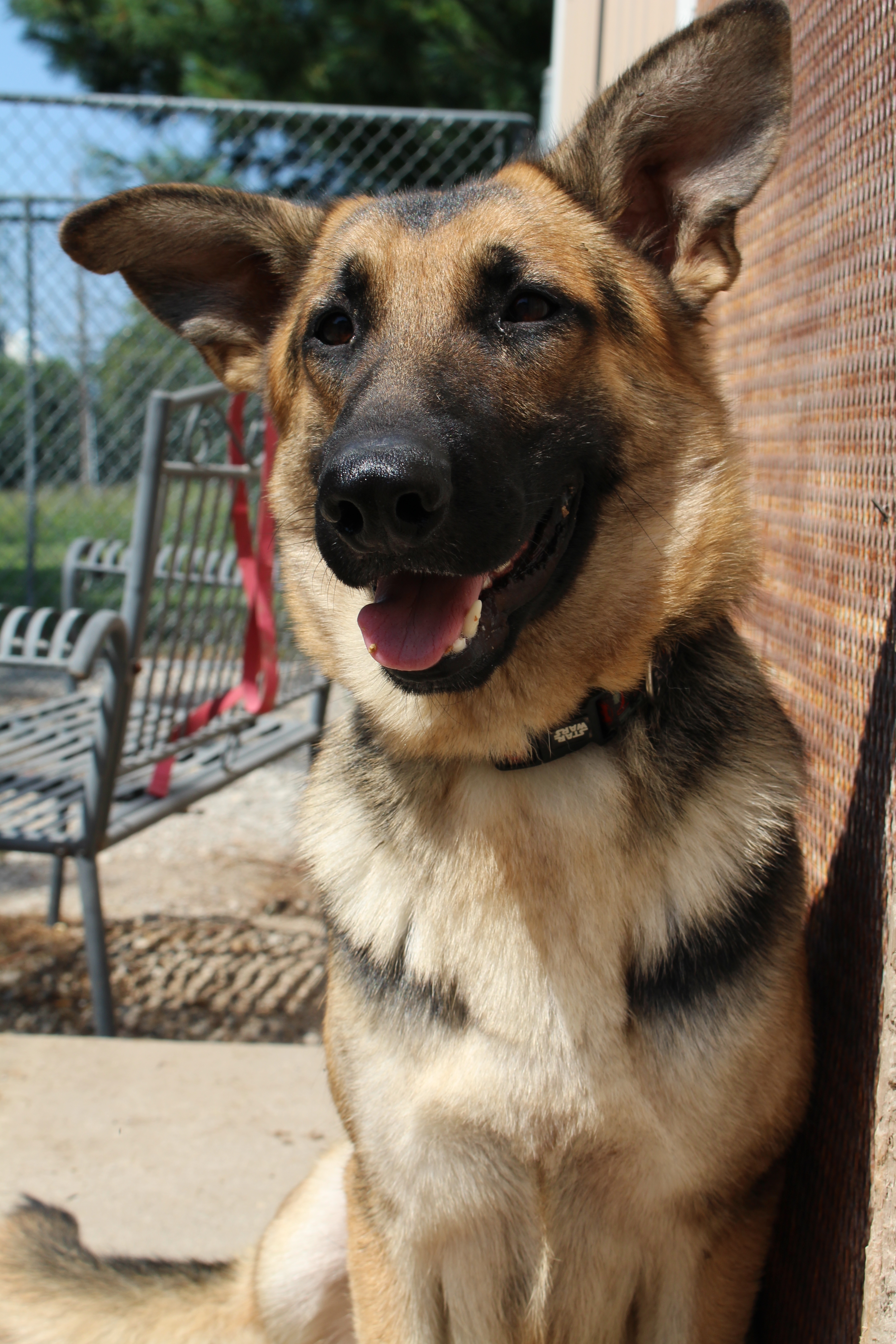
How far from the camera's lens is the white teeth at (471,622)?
59.4 inches

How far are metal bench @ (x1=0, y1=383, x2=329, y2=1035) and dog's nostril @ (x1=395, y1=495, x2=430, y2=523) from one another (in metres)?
1.30

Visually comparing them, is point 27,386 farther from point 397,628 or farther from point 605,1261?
point 605,1261

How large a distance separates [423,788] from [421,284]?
81 cm

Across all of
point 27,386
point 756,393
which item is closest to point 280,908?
point 756,393

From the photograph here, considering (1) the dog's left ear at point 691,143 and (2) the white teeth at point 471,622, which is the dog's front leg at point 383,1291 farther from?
(1) the dog's left ear at point 691,143

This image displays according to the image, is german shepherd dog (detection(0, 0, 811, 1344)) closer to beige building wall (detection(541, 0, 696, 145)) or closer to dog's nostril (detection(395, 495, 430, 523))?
dog's nostril (detection(395, 495, 430, 523))

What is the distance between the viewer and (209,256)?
6.73ft

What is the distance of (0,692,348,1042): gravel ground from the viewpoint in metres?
3.66

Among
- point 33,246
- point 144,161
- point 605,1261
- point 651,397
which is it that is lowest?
point 605,1261

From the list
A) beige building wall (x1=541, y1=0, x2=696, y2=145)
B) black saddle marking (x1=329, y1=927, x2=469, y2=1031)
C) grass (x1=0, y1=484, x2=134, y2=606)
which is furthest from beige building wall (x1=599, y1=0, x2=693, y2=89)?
grass (x1=0, y1=484, x2=134, y2=606)

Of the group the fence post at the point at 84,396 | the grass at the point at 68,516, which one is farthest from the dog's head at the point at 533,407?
the grass at the point at 68,516

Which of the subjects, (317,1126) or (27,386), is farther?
(27,386)

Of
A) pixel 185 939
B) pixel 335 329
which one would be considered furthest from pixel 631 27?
pixel 185 939

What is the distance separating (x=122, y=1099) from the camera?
2.80m
